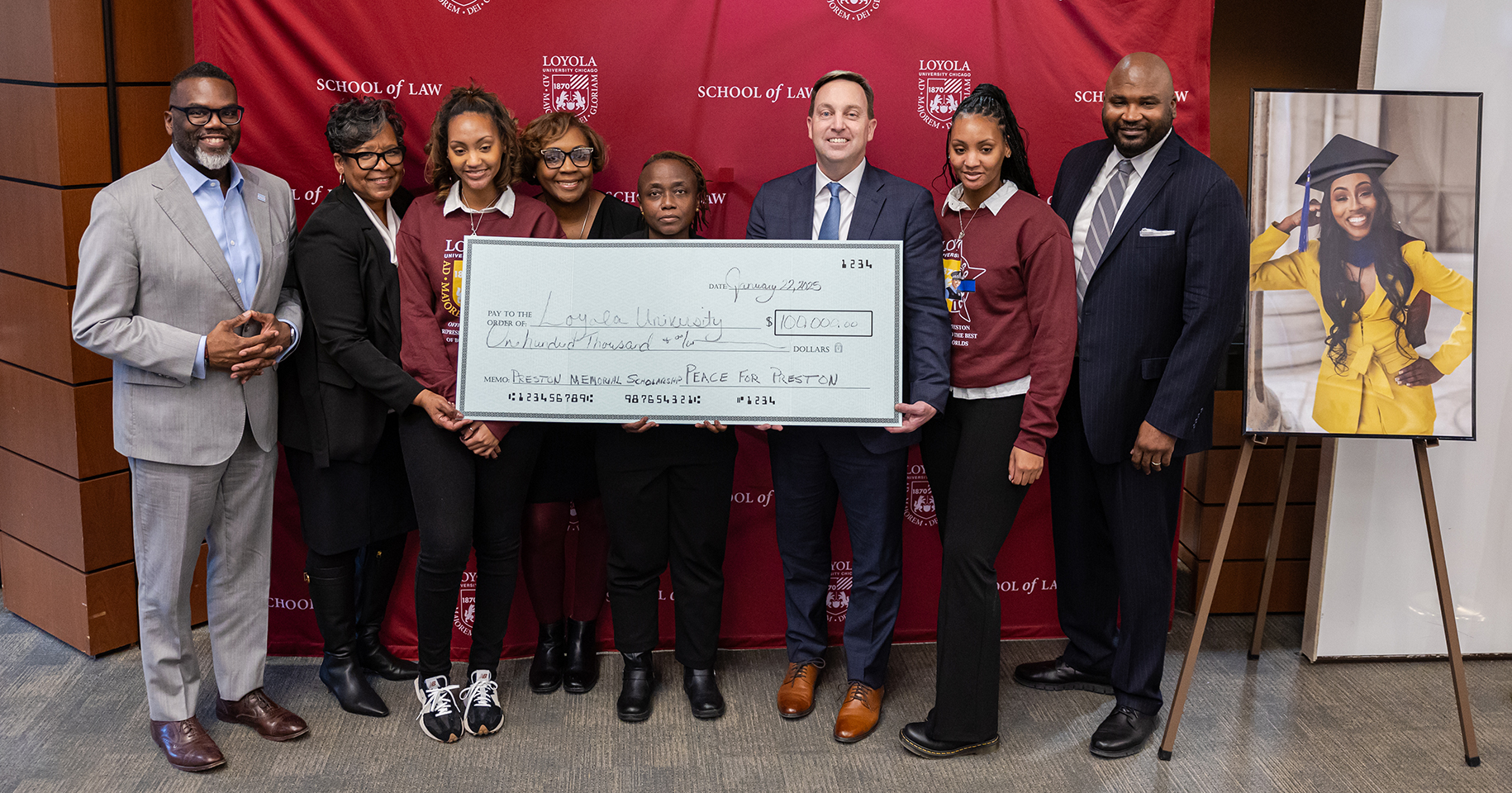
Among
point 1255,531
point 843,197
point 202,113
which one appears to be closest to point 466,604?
point 202,113

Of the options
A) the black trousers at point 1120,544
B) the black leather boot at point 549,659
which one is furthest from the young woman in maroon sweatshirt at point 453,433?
the black trousers at point 1120,544

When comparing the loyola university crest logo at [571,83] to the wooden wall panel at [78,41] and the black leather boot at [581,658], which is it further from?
the black leather boot at [581,658]

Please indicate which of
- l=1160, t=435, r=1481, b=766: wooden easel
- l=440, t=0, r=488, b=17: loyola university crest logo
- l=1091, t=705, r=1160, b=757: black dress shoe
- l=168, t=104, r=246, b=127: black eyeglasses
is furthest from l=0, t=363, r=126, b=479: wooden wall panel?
l=1160, t=435, r=1481, b=766: wooden easel

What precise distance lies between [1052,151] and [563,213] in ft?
4.81

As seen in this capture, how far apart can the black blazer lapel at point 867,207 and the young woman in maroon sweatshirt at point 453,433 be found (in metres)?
0.76

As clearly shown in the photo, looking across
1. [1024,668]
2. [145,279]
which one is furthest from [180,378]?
[1024,668]

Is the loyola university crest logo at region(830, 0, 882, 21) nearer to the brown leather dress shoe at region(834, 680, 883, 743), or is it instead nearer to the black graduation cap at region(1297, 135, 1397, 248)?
the black graduation cap at region(1297, 135, 1397, 248)

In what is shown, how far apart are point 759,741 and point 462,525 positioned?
0.95 meters

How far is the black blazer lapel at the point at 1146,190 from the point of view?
2.51 meters

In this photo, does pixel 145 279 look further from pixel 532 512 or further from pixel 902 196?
pixel 902 196

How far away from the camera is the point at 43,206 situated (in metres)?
2.91

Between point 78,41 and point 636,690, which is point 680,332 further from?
point 78,41

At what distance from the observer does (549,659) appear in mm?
2979

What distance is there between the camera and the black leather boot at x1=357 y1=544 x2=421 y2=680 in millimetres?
2945
